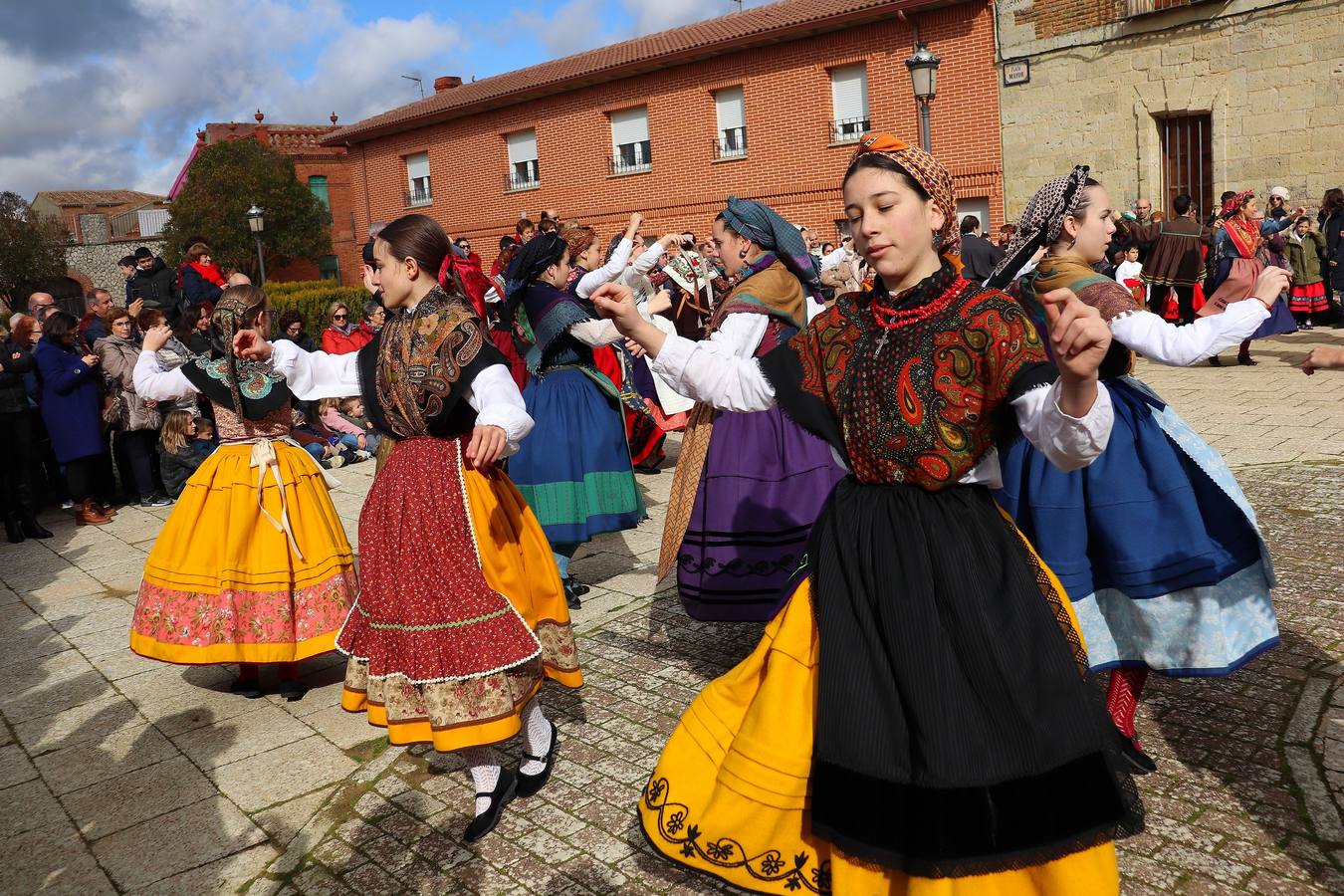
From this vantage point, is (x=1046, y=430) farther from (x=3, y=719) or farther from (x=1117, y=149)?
(x=1117, y=149)

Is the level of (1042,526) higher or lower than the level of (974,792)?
higher

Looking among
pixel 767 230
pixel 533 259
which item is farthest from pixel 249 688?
pixel 767 230

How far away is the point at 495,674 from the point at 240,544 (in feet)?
6.15

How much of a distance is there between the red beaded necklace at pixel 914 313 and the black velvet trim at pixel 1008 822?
0.97 m

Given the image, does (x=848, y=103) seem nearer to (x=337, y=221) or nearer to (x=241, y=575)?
(x=241, y=575)

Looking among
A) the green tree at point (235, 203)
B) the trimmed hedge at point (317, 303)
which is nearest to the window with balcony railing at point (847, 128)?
the trimmed hedge at point (317, 303)

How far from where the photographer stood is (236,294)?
4.82 metres

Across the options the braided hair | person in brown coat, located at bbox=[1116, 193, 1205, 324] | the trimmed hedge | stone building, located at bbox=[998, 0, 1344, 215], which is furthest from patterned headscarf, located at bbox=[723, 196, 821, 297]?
the trimmed hedge

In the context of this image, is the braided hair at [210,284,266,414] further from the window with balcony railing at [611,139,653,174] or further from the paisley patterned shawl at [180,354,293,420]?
the window with balcony railing at [611,139,653,174]

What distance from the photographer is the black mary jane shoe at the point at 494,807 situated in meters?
3.59

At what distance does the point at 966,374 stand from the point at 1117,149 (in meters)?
16.9

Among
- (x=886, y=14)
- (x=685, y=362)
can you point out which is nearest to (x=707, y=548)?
(x=685, y=362)

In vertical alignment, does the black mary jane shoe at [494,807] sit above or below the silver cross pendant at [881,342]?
below

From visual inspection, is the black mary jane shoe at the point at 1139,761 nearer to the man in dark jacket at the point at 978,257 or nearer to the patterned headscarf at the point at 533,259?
the patterned headscarf at the point at 533,259
